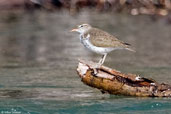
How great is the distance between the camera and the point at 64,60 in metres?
17.6

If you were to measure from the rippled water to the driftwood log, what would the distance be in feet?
0.55

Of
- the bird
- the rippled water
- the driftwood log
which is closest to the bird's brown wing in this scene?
the bird

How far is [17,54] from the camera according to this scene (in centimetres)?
1881

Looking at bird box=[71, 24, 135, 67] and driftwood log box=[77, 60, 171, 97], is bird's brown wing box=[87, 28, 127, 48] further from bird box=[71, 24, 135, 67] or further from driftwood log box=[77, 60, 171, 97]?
driftwood log box=[77, 60, 171, 97]

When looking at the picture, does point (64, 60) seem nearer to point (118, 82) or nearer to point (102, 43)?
point (102, 43)

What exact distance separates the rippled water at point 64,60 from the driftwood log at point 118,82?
0.55 feet

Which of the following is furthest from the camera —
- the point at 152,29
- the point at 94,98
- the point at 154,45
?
the point at 152,29

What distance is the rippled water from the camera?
38.5 feet

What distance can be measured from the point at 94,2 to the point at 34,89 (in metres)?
15.9

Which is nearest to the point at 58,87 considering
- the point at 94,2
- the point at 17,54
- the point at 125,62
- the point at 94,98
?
the point at 94,98

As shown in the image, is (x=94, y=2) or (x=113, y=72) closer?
(x=113, y=72)

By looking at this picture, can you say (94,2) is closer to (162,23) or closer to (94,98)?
(162,23)

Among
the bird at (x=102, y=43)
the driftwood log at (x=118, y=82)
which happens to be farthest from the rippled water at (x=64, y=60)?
the bird at (x=102, y=43)

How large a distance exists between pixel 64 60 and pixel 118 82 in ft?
20.6
